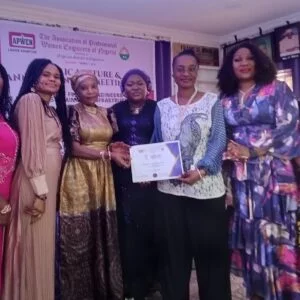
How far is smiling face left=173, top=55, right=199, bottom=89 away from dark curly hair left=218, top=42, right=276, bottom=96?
22 centimetres

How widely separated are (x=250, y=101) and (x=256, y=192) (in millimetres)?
492

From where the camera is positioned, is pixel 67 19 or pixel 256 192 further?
pixel 67 19

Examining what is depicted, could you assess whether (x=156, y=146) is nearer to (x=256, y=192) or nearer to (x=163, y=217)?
(x=163, y=217)

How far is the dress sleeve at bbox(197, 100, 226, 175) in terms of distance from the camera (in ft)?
6.15

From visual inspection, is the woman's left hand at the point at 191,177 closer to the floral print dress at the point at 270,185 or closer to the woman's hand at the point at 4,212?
the floral print dress at the point at 270,185

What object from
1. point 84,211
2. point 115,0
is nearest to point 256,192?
point 84,211

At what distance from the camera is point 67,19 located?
4.17 meters

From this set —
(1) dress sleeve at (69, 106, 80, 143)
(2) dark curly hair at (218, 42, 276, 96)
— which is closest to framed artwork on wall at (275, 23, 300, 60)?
(2) dark curly hair at (218, 42, 276, 96)

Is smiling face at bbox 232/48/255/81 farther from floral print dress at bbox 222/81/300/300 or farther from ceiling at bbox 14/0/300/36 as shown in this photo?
ceiling at bbox 14/0/300/36

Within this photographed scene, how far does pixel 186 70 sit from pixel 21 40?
2550 millimetres

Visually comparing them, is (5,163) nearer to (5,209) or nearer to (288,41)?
(5,209)

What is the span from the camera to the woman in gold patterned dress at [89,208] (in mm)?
2135

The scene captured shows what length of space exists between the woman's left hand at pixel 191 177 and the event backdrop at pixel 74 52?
2.00m

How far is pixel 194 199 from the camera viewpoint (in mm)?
1931
